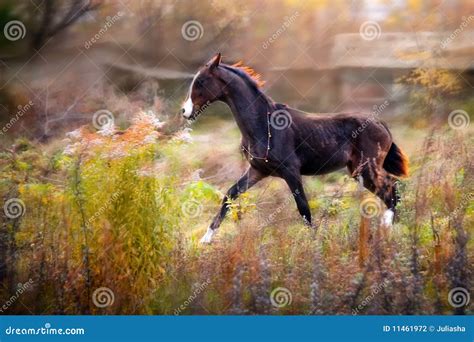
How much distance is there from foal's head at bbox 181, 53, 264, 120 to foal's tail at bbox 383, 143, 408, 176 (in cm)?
190

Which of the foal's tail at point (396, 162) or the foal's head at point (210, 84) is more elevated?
the foal's head at point (210, 84)

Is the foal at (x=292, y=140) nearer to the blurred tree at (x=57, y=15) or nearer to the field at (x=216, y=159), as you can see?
the field at (x=216, y=159)

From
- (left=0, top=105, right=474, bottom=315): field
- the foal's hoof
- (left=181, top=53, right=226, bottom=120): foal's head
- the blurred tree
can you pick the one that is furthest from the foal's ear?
the foal's hoof

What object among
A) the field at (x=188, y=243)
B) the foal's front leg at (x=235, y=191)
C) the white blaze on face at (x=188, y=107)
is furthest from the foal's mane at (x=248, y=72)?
the field at (x=188, y=243)

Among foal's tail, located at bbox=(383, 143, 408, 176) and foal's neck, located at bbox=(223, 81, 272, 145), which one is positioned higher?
foal's neck, located at bbox=(223, 81, 272, 145)

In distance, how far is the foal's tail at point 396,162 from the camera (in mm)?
10125

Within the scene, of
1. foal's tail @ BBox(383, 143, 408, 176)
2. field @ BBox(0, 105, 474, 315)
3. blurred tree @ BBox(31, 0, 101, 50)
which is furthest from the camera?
blurred tree @ BBox(31, 0, 101, 50)

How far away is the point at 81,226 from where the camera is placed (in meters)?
8.71

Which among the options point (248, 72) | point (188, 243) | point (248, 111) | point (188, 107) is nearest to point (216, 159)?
point (248, 111)

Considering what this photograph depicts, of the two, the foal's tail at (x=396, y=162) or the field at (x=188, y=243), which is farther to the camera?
the foal's tail at (x=396, y=162)

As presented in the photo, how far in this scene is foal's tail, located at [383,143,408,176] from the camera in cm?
1012

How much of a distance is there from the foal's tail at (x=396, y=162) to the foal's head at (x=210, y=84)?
1897 mm

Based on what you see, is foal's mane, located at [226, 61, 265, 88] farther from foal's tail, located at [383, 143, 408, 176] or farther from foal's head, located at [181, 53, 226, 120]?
foal's tail, located at [383, 143, 408, 176]
